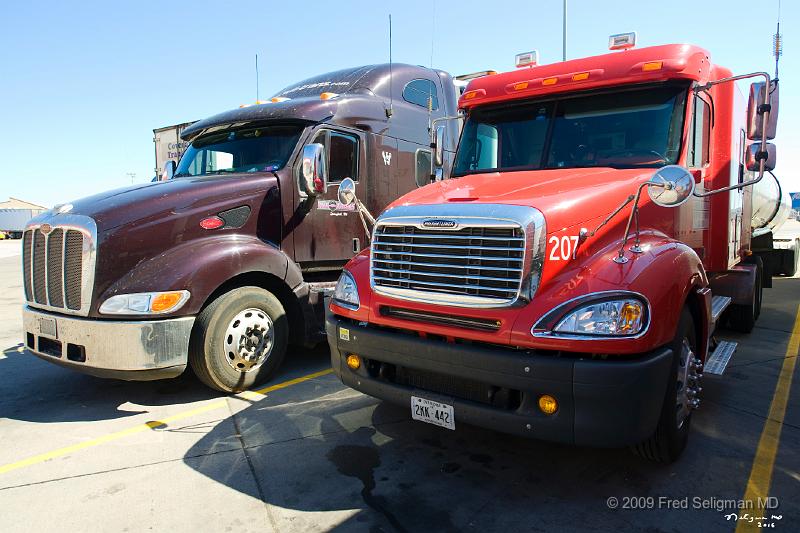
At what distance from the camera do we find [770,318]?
28.8 feet

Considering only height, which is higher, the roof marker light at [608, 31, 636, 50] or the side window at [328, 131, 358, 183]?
the roof marker light at [608, 31, 636, 50]

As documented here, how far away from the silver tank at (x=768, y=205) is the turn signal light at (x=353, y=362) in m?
6.46

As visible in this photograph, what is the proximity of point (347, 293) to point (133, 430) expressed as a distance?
84.9 inches

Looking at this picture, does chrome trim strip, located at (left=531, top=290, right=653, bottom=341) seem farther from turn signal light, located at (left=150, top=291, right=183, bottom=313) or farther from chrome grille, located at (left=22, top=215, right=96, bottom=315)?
chrome grille, located at (left=22, top=215, right=96, bottom=315)

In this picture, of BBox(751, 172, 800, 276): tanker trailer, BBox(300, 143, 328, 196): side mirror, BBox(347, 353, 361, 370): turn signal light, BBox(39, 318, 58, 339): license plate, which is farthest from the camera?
BBox(751, 172, 800, 276): tanker trailer

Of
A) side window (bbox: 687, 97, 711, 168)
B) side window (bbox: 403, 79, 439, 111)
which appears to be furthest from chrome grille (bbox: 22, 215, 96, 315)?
side window (bbox: 687, 97, 711, 168)

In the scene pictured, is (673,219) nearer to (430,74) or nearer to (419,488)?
(419,488)

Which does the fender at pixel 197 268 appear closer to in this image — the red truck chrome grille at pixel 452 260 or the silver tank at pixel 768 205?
the red truck chrome grille at pixel 452 260

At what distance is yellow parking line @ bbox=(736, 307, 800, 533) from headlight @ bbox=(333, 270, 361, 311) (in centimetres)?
255

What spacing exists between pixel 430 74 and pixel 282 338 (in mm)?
4264

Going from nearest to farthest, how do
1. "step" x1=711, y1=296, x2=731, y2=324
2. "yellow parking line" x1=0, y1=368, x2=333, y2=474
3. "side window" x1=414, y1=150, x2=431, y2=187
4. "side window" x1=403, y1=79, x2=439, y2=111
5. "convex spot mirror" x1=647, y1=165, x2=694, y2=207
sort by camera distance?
"convex spot mirror" x1=647, y1=165, x2=694, y2=207, "yellow parking line" x1=0, y1=368, x2=333, y2=474, "step" x1=711, y1=296, x2=731, y2=324, "side window" x1=414, y1=150, x2=431, y2=187, "side window" x1=403, y1=79, x2=439, y2=111

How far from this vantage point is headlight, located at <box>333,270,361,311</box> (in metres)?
3.86

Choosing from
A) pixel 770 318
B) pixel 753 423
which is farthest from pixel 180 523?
pixel 770 318

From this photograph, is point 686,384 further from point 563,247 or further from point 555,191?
point 555,191
